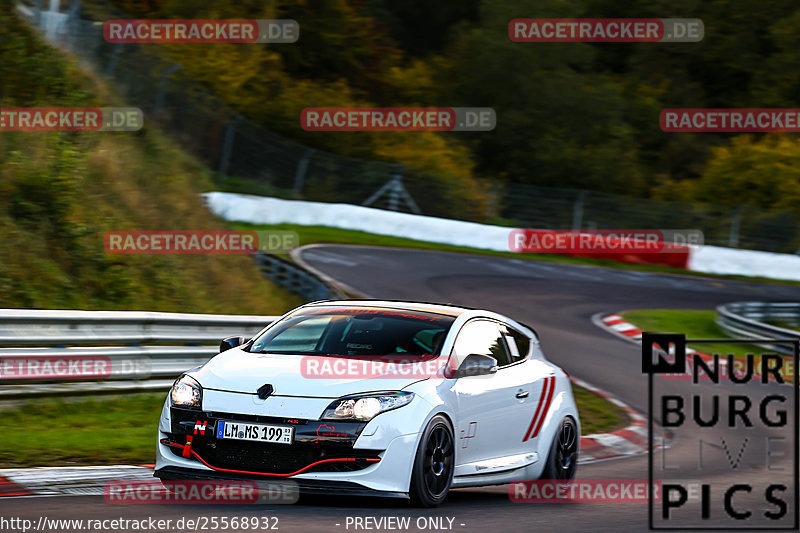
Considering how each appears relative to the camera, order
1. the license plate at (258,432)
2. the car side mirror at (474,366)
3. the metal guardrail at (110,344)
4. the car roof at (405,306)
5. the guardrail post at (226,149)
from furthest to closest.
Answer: the guardrail post at (226,149), the metal guardrail at (110,344), the car roof at (405,306), the car side mirror at (474,366), the license plate at (258,432)

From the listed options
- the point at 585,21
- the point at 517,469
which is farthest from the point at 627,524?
the point at 585,21

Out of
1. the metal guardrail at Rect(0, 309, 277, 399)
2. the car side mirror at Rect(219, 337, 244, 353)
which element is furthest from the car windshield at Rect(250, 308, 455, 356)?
the metal guardrail at Rect(0, 309, 277, 399)

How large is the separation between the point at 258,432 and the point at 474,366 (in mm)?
1606

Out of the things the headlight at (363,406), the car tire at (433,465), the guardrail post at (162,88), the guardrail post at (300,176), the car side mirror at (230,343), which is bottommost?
the car tire at (433,465)

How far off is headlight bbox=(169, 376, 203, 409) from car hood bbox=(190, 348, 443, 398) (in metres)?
0.05

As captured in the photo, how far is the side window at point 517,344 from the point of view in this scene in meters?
8.95

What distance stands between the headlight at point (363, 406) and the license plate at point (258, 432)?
0.81 feet

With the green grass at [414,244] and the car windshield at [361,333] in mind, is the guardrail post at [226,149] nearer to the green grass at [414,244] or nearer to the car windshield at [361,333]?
the green grass at [414,244]

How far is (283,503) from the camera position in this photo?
707 centimetres

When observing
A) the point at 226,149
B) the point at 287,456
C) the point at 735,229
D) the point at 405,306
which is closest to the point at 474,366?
the point at 405,306

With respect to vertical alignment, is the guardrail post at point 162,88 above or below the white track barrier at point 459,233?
above

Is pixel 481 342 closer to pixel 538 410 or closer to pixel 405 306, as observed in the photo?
pixel 405 306

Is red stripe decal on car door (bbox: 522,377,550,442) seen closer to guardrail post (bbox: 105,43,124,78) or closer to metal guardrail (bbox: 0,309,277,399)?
metal guardrail (bbox: 0,309,277,399)

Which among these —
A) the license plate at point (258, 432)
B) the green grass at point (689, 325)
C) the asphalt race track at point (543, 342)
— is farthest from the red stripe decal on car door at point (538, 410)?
the green grass at point (689, 325)
